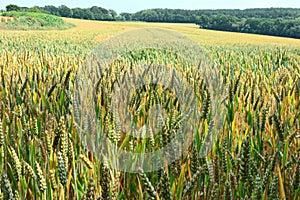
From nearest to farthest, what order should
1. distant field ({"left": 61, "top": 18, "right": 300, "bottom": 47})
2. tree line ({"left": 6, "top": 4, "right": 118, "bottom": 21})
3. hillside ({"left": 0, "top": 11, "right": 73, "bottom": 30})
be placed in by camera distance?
distant field ({"left": 61, "top": 18, "right": 300, "bottom": 47})
hillside ({"left": 0, "top": 11, "right": 73, "bottom": 30})
tree line ({"left": 6, "top": 4, "right": 118, "bottom": 21})

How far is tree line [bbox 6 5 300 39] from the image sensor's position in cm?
3772

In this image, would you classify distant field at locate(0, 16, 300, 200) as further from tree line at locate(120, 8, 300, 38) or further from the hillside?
tree line at locate(120, 8, 300, 38)

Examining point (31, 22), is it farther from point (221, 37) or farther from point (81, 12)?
point (81, 12)

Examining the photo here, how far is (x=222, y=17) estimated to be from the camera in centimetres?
4384

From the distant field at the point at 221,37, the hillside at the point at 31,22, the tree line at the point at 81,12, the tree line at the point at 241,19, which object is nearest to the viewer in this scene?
the distant field at the point at 221,37

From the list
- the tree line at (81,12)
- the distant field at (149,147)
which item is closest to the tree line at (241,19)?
the tree line at (81,12)

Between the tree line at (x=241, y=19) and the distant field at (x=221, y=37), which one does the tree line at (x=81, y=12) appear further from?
the distant field at (x=221, y=37)

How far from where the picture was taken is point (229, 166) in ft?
3.08

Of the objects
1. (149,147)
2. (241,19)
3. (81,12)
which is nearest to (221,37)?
(149,147)

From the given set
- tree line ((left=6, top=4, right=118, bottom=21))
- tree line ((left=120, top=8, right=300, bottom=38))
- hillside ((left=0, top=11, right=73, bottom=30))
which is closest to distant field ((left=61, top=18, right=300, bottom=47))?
hillside ((left=0, top=11, right=73, bottom=30))

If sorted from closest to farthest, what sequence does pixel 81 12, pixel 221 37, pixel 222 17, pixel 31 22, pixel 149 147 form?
pixel 149 147, pixel 221 37, pixel 31 22, pixel 222 17, pixel 81 12

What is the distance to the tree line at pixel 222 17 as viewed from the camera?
37719mm

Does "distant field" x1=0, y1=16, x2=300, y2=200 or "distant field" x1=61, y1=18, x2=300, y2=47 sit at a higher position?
"distant field" x1=0, y1=16, x2=300, y2=200

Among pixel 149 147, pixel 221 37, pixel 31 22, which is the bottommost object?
pixel 221 37
